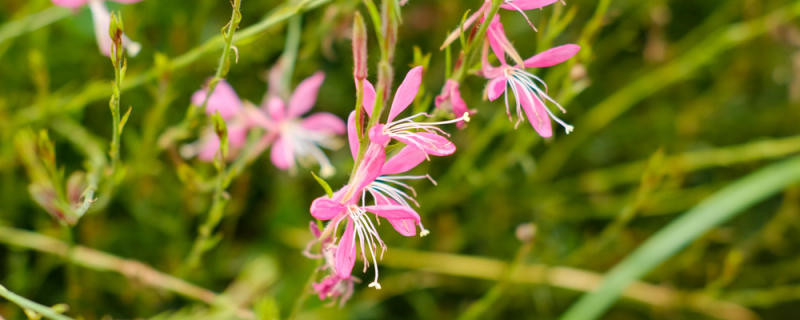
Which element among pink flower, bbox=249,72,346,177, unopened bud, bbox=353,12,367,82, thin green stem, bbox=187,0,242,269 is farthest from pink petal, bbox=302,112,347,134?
unopened bud, bbox=353,12,367,82

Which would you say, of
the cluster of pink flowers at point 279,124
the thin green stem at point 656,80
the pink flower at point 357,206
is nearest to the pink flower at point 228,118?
the cluster of pink flowers at point 279,124

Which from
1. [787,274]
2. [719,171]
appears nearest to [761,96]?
[719,171]

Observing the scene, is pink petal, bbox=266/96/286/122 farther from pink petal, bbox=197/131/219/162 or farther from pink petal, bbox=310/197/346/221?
pink petal, bbox=310/197/346/221

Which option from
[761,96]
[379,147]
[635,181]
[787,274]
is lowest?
[379,147]

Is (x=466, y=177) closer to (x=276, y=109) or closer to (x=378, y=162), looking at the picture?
(x=276, y=109)

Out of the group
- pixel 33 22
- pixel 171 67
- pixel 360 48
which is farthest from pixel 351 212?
pixel 33 22

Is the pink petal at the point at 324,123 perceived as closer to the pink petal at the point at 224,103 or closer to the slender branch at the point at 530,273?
the pink petal at the point at 224,103

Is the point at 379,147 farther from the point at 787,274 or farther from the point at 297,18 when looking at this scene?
the point at 787,274
